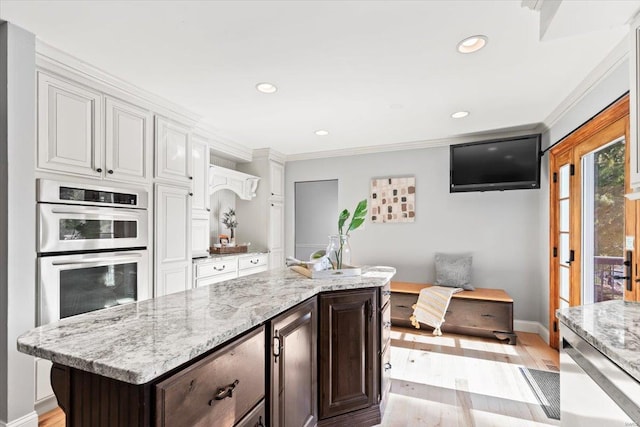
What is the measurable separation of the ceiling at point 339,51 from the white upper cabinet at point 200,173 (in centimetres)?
41

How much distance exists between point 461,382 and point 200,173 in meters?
3.21

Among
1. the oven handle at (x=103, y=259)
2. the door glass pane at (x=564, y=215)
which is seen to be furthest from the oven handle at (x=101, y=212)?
the door glass pane at (x=564, y=215)

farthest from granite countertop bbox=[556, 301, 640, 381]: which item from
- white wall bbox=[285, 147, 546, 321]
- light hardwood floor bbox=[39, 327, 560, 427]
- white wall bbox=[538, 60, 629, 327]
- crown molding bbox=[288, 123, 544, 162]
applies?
crown molding bbox=[288, 123, 544, 162]

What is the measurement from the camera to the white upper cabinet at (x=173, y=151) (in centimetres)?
284

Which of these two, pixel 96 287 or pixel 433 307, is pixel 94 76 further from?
pixel 433 307

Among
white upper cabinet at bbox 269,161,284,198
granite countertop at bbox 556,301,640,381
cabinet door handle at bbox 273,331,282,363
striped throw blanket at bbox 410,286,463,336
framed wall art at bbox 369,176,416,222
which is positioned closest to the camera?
granite countertop at bbox 556,301,640,381

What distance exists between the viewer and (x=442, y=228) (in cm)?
424

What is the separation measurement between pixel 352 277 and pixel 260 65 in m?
1.58

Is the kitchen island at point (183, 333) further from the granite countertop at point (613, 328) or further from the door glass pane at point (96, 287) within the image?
the door glass pane at point (96, 287)

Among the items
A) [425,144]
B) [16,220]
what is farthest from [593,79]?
[16,220]

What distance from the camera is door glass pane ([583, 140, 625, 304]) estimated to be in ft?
7.42

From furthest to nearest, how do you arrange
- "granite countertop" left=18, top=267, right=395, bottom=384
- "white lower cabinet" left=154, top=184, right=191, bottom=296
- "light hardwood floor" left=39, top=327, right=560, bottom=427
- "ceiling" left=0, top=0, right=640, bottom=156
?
1. "white lower cabinet" left=154, top=184, right=191, bottom=296
2. "light hardwood floor" left=39, top=327, right=560, bottom=427
3. "ceiling" left=0, top=0, right=640, bottom=156
4. "granite countertop" left=18, top=267, right=395, bottom=384

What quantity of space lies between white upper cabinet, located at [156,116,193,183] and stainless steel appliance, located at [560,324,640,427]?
302 centimetres

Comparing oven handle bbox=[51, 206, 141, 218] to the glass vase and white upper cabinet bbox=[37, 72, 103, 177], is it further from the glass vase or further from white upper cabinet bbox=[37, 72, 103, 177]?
the glass vase
